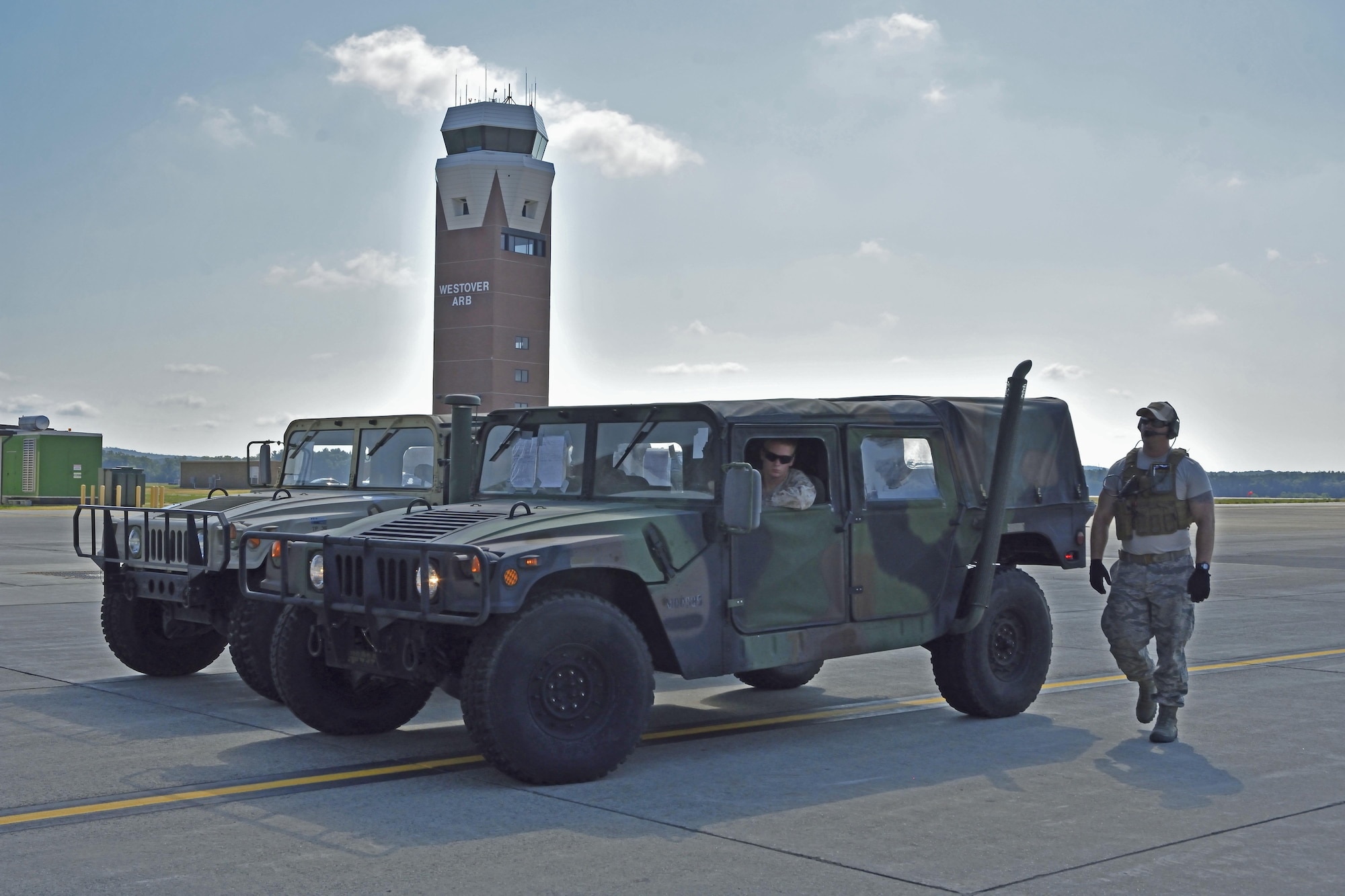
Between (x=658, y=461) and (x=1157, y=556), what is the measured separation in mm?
2881

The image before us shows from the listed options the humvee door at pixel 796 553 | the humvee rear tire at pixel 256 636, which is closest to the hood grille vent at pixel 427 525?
the humvee door at pixel 796 553

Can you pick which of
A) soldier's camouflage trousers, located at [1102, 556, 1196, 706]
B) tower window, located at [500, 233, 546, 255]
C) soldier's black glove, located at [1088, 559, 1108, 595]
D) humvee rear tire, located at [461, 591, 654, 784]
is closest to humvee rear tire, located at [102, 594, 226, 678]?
humvee rear tire, located at [461, 591, 654, 784]

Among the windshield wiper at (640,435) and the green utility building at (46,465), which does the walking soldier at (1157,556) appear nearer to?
the windshield wiper at (640,435)

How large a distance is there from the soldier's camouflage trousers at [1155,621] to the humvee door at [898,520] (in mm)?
1014

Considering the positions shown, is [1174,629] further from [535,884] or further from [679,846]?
[535,884]

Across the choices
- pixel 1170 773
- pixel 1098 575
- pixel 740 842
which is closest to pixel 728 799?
pixel 740 842

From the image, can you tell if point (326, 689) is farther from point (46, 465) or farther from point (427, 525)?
point (46, 465)

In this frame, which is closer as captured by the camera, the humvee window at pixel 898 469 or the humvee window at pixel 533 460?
the humvee window at pixel 533 460

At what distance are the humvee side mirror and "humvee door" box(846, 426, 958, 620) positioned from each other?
1167 mm

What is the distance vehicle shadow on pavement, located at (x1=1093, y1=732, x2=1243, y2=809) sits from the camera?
6621 millimetres

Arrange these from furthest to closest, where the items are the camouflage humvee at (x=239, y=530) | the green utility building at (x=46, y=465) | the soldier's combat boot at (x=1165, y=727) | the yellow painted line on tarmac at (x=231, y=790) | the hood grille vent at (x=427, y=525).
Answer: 1. the green utility building at (x=46, y=465)
2. the camouflage humvee at (x=239, y=530)
3. the soldier's combat boot at (x=1165, y=727)
4. the hood grille vent at (x=427, y=525)
5. the yellow painted line on tarmac at (x=231, y=790)

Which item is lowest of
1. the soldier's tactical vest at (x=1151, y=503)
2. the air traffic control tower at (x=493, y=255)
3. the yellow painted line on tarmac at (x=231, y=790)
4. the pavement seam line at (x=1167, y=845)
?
the yellow painted line on tarmac at (x=231, y=790)

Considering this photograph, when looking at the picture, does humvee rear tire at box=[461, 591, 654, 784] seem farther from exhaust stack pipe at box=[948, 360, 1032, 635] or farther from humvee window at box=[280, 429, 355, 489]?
humvee window at box=[280, 429, 355, 489]

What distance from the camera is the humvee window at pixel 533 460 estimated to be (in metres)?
8.12
